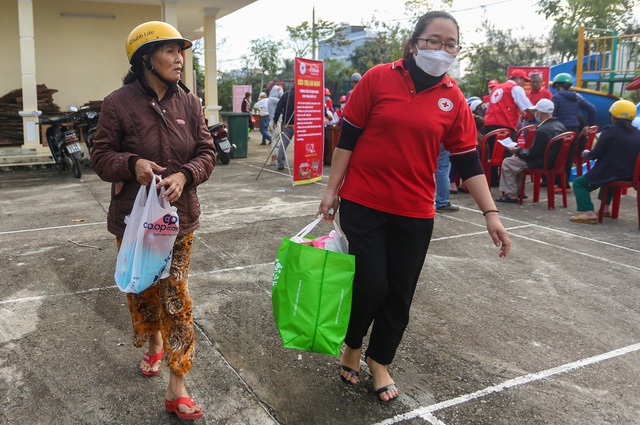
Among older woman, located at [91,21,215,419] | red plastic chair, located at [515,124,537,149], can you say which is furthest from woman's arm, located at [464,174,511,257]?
red plastic chair, located at [515,124,537,149]

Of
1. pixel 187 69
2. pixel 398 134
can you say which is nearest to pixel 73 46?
pixel 187 69

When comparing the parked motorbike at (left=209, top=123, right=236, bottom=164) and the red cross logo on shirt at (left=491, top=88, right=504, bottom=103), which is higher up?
the red cross logo on shirt at (left=491, top=88, right=504, bottom=103)

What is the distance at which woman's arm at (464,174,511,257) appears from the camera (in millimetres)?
2885

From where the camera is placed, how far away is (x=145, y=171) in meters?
2.52

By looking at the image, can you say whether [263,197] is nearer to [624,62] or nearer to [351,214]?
[351,214]

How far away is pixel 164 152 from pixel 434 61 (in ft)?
4.43

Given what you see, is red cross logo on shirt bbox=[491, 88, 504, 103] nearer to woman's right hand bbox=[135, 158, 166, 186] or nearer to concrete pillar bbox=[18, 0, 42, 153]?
woman's right hand bbox=[135, 158, 166, 186]

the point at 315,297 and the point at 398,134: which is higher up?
the point at 398,134

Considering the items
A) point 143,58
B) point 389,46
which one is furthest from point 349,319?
point 389,46

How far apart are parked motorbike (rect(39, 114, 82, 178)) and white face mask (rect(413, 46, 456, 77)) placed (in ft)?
28.6

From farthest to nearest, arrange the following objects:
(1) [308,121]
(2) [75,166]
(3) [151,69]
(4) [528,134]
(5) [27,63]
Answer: (5) [27,63]
(2) [75,166]
(1) [308,121]
(4) [528,134]
(3) [151,69]

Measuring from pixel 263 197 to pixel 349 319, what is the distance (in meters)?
5.73

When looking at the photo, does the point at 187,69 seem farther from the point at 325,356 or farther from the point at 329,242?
the point at 329,242

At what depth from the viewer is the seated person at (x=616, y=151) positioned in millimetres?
6945
